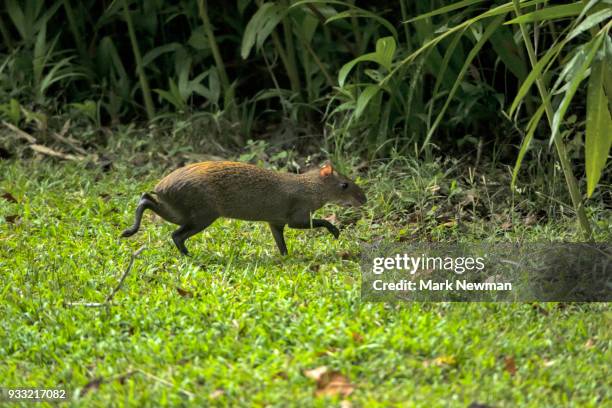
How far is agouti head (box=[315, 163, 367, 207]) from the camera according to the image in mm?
6297

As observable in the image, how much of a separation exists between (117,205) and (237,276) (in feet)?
6.09

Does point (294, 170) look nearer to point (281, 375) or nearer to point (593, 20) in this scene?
point (593, 20)

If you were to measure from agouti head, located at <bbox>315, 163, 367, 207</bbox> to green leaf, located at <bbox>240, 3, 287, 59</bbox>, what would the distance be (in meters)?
1.26

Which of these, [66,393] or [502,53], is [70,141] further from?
[66,393]

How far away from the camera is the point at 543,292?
4973 mm

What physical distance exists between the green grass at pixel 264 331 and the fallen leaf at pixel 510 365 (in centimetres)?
1

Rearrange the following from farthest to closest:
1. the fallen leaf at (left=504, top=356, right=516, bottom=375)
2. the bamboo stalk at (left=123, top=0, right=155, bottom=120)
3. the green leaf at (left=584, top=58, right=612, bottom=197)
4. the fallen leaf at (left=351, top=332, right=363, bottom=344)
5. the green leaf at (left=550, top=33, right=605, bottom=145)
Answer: the bamboo stalk at (left=123, top=0, right=155, bottom=120) < the green leaf at (left=584, top=58, right=612, bottom=197) < the green leaf at (left=550, top=33, right=605, bottom=145) < the fallen leaf at (left=351, top=332, right=363, bottom=344) < the fallen leaf at (left=504, top=356, right=516, bottom=375)

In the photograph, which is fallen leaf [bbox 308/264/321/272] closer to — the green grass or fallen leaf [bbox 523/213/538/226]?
the green grass

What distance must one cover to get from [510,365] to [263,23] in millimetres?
3825

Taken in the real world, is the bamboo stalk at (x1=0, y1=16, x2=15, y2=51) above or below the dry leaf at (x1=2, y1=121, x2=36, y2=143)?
above

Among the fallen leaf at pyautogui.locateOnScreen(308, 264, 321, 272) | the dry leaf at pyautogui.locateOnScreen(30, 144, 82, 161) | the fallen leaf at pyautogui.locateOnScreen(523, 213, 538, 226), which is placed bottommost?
the fallen leaf at pyautogui.locateOnScreen(523, 213, 538, 226)

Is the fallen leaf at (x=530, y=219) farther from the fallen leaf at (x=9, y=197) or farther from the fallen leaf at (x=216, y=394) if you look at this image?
the fallen leaf at (x=9, y=197)

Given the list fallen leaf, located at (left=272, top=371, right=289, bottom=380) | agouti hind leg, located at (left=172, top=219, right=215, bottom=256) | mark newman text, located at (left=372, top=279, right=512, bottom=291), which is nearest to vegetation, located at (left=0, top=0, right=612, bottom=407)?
fallen leaf, located at (left=272, top=371, right=289, bottom=380)

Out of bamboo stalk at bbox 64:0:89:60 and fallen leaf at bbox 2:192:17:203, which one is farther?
bamboo stalk at bbox 64:0:89:60
